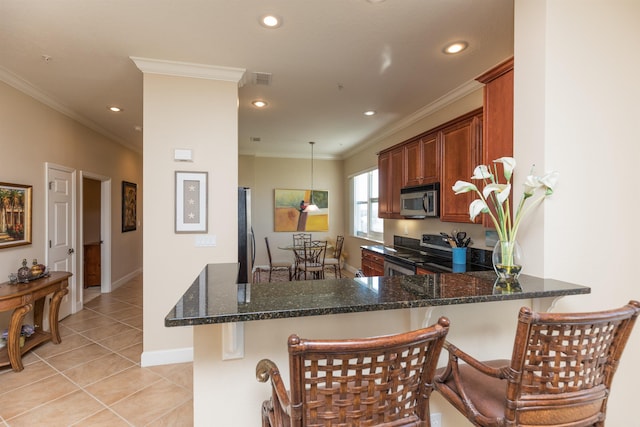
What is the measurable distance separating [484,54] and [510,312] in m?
2.28

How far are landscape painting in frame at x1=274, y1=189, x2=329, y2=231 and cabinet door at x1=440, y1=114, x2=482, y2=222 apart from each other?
14.4 ft

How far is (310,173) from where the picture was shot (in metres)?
7.48

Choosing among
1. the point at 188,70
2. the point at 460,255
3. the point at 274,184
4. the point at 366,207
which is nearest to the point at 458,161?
the point at 460,255

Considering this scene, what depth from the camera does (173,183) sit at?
287 centimetres

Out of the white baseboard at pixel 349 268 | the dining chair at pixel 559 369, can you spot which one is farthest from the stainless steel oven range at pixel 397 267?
the white baseboard at pixel 349 268

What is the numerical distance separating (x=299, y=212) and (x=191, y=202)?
450 cm

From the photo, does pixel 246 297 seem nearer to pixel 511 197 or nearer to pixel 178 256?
pixel 511 197

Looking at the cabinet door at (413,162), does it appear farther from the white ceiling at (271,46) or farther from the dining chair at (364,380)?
the dining chair at (364,380)

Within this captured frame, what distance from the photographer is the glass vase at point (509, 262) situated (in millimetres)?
1514

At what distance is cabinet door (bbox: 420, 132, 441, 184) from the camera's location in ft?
11.1

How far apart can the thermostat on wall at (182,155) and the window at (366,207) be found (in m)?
4.00

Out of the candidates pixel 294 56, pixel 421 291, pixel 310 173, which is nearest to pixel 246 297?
pixel 421 291

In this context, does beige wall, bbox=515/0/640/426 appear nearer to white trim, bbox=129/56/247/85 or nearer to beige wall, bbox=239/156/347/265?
white trim, bbox=129/56/247/85

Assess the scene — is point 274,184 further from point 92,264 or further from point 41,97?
point 41,97
